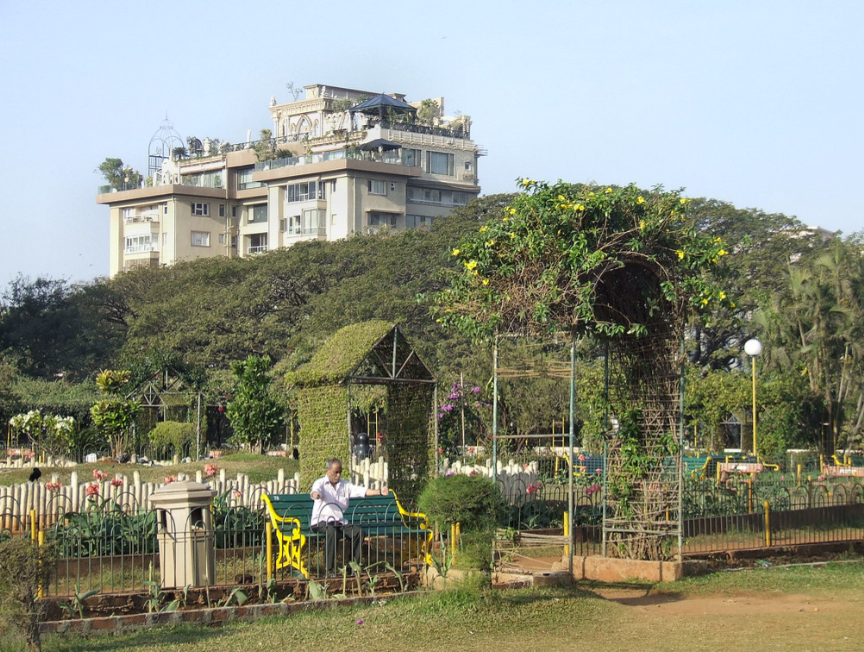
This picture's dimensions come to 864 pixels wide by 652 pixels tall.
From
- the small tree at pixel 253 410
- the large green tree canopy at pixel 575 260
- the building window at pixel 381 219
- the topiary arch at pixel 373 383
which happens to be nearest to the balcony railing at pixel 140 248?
the building window at pixel 381 219

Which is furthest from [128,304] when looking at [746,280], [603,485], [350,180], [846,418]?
[603,485]

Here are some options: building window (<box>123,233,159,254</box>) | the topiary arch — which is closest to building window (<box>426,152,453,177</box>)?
building window (<box>123,233,159,254</box>)

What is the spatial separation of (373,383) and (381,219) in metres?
63.8

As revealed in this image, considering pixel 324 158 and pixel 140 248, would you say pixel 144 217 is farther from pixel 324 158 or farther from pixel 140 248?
pixel 324 158

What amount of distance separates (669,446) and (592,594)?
2250mm

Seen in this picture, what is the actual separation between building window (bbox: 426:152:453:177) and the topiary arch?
6872cm

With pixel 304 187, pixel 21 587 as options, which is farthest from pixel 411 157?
pixel 21 587

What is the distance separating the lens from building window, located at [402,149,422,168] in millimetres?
80500

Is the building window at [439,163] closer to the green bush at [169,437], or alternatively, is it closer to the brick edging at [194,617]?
the green bush at [169,437]

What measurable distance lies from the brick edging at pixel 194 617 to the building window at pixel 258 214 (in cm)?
7513

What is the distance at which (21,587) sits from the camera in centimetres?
763

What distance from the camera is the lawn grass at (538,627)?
27.2ft

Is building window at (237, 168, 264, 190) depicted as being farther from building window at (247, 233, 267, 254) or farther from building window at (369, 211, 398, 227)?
building window at (369, 211, 398, 227)

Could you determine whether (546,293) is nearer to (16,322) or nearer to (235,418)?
(235,418)
